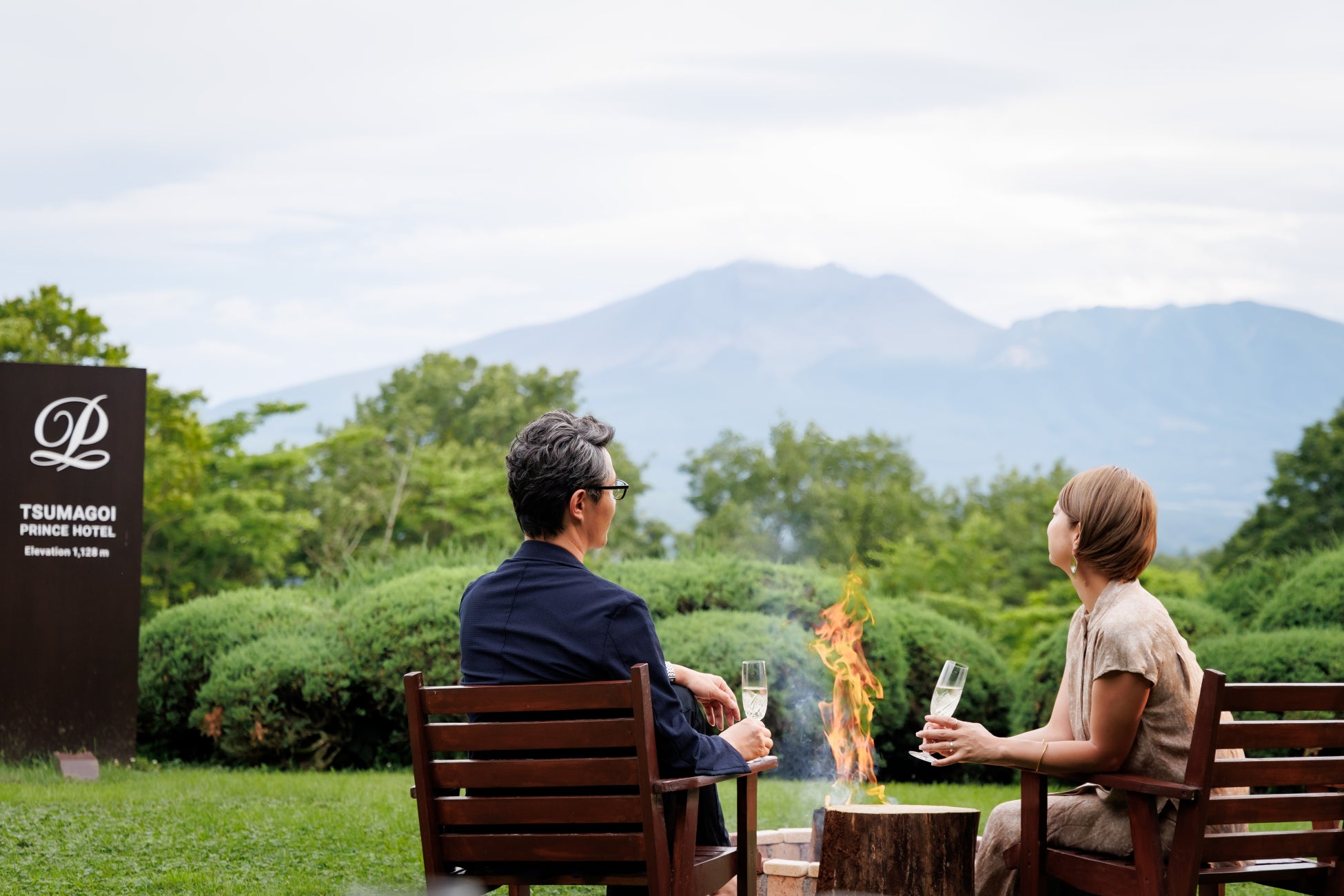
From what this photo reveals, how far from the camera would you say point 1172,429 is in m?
176

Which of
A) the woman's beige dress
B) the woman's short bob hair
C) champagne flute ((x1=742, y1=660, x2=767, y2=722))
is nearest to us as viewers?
the woman's beige dress

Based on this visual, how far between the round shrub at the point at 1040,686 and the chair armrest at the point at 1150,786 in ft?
17.8

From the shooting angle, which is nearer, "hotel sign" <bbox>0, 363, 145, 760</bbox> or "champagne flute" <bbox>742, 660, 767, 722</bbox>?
"champagne flute" <bbox>742, 660, 767, 722</bbox>

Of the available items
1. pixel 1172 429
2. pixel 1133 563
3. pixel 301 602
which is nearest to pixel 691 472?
pixel 301 602

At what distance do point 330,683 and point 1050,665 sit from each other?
195 inches

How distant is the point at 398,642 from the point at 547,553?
600 cm

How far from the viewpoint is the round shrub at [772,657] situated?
840 cm

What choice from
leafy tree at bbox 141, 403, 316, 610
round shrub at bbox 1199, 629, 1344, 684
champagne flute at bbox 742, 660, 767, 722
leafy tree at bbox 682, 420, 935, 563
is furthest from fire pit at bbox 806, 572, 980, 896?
leafy tree at bbox 682, 420, 935, 563

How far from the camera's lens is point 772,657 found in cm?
855

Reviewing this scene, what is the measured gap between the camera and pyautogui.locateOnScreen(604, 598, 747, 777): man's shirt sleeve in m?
3.11

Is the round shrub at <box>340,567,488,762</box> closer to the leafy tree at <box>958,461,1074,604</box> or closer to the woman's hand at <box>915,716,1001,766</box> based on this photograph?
the woman's hand at <box>915,716,1001,766</box>

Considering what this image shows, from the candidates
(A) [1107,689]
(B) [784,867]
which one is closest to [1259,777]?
(A) [1107,689]

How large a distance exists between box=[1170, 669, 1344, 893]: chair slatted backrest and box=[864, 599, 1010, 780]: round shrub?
5257 millimetres

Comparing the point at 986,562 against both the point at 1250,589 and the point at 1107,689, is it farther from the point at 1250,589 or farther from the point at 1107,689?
the point at 1107,689
